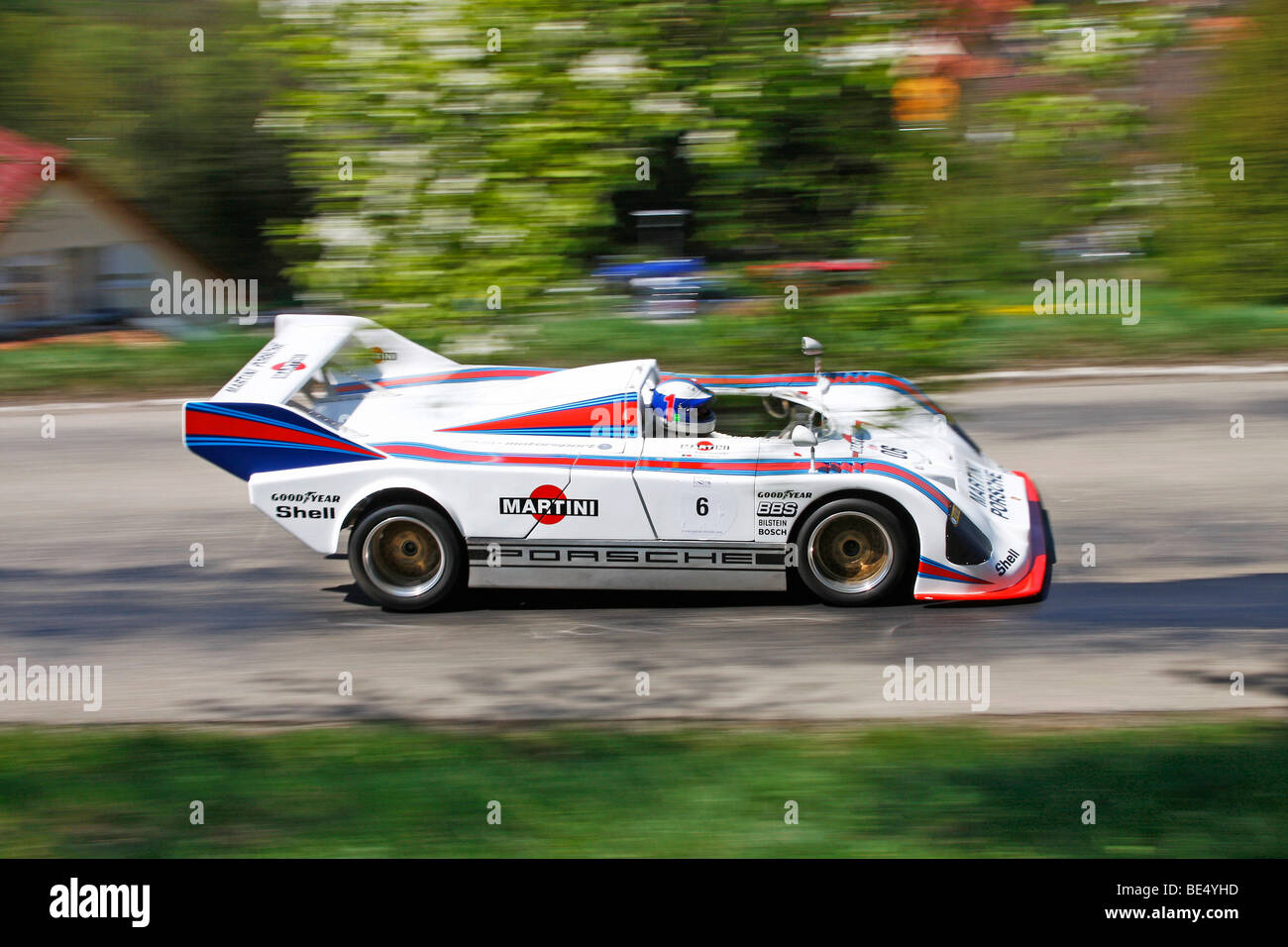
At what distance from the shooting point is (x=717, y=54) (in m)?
4.28

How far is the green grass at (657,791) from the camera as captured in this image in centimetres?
469

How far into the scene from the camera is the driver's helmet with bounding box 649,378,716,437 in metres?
7.53

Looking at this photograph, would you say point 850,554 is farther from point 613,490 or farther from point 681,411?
point 613,490

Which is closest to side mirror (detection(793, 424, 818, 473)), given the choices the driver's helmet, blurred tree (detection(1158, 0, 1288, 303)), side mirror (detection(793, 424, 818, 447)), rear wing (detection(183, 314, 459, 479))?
side mirror (detection(793, 424, 818, 447))

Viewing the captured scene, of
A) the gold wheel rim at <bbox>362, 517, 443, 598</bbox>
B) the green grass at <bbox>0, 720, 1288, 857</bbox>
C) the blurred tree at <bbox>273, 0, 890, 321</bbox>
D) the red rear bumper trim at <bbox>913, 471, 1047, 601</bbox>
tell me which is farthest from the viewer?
the gold wheel rim at <bbox>362, 517, 443, 598</bbox>

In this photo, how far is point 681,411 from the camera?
754 cm

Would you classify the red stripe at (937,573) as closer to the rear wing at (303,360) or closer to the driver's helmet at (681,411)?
the driver's helmet at (681,411)

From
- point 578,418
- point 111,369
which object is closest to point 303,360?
point 578,418

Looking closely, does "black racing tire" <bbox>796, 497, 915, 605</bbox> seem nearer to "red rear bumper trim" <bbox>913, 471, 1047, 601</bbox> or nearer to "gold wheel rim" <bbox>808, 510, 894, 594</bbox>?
"gold wheel rim" <bbox>808, 510, 894, 594</bbox>

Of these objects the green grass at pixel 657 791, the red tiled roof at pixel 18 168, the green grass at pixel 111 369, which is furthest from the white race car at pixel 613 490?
the green grass at pixel 111 369

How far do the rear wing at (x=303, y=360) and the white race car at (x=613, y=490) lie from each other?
2 centimetres

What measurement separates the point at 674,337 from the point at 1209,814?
2.76 m

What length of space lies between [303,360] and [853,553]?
11.6 ft

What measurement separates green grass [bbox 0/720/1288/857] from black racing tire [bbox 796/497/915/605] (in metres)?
1.62
